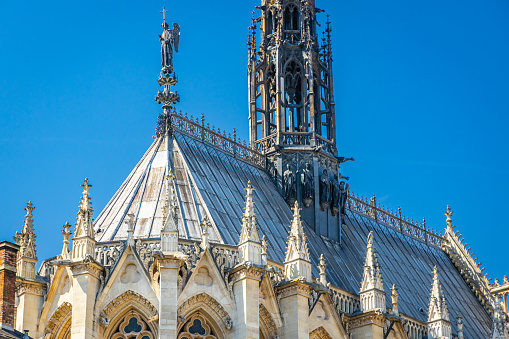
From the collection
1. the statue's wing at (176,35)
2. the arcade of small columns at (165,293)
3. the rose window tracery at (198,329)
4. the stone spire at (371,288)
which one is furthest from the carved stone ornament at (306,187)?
the rose window tracery at (198,329)

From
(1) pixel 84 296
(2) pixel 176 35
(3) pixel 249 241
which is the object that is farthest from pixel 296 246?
(2) pixel 176 35

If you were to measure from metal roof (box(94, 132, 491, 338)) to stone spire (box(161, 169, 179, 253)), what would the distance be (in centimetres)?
184

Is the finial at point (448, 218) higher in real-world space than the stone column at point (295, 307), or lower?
higher

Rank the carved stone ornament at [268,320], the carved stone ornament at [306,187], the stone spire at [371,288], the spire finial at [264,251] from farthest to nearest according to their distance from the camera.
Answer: the carved stone ornament at [306,187]
the stone spire at [371,288]
the carved stone ornament at [268,320]
the spire finial at [264,251]

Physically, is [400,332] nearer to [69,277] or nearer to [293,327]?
[293,327]

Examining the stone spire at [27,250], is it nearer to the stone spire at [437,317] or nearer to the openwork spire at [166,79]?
the openwork spire at [166,79]

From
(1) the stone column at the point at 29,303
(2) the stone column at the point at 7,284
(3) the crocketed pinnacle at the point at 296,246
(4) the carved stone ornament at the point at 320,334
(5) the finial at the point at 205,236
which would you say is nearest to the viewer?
(2) the stone column at the point at 7,284

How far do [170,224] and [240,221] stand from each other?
7456 mm

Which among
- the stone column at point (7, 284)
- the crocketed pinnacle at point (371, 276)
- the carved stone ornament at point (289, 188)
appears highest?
the carved stone ornament at point (289, 188)

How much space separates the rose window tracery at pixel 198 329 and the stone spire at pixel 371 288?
963cm

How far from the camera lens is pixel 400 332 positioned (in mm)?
58031

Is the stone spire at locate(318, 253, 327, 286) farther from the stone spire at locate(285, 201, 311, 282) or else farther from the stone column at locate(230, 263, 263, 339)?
the stone column at locate(230, 263, 263, 339)

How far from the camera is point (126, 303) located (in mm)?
48906

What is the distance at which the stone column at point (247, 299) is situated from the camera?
49156 mm
